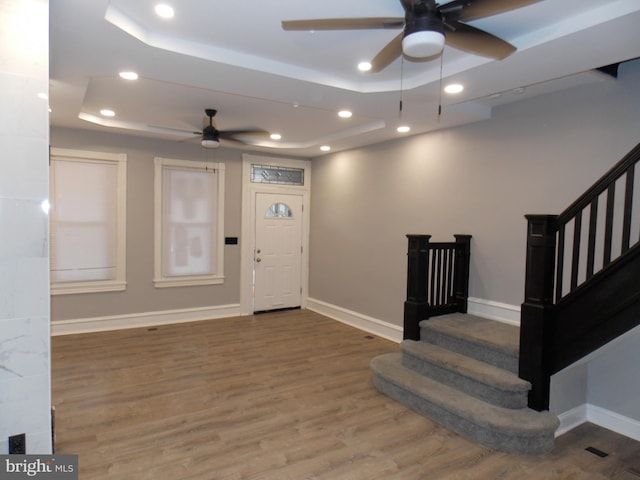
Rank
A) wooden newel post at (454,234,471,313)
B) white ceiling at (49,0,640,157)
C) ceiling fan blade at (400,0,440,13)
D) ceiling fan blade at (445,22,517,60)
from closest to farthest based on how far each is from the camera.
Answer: ceiling fan blade at (400,0,440,13) < ceiling fan blade at (445,22,517,60) < white ceiling at (49,0,640,157) < wooden newel post at (454,234,471,313)

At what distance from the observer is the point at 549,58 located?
8.75ft

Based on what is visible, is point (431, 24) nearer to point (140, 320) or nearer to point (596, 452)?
point (596, 452)

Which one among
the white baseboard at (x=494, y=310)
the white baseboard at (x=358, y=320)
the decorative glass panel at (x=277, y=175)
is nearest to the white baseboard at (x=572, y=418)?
the white baseboard at (x=494, y=310)

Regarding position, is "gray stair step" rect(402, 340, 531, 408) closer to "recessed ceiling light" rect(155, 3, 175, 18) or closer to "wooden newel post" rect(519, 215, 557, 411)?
"wooden newel post" rect(519, 215, 557, 411)

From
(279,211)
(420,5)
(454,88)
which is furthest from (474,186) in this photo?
(279,211)

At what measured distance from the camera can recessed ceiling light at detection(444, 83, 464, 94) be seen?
324 centimetres

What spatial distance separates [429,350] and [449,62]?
247 cm

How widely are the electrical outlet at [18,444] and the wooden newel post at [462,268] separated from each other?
379 centimetres

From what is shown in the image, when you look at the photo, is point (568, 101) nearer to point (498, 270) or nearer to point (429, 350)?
point (498, 270)

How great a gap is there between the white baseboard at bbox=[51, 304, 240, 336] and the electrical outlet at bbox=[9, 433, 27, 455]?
12.2 ft

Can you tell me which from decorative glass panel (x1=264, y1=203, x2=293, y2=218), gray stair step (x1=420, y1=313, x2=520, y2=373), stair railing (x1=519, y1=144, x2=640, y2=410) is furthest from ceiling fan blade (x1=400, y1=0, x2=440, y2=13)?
decorative glass panel (x1=264, y1=203, x2=293, y2=218)

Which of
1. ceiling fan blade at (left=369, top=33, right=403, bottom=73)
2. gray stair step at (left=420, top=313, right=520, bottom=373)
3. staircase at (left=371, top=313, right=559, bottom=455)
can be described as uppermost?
ceiling fan blade at (left=369, top=33, right=403, bottom=73)

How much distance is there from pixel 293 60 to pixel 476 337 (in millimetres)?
2774

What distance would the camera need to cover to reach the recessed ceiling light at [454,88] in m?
3.24
